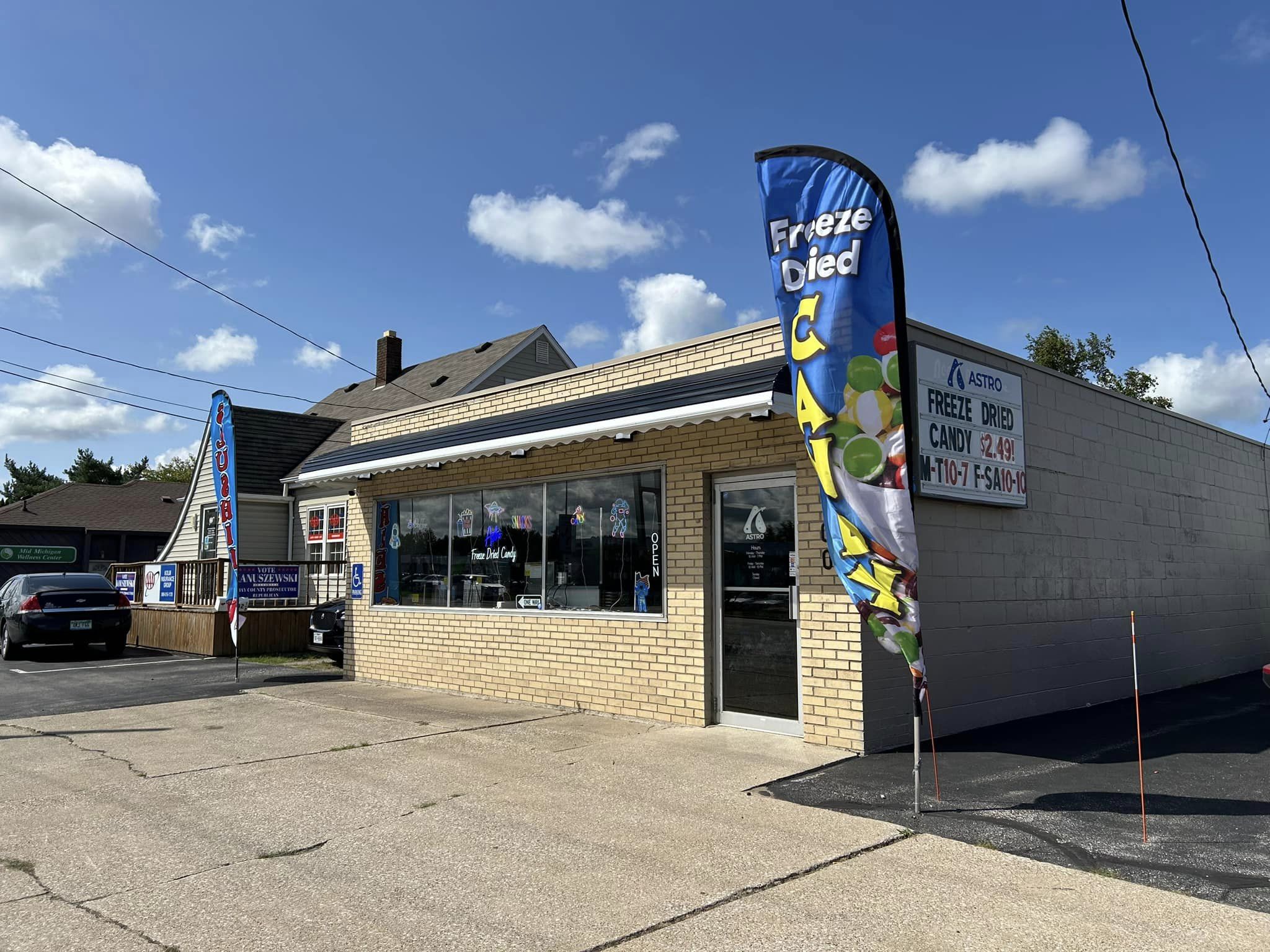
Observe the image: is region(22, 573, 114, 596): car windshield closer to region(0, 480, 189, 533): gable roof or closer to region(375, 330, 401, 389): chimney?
region(375, 330, 401, 389): chimney

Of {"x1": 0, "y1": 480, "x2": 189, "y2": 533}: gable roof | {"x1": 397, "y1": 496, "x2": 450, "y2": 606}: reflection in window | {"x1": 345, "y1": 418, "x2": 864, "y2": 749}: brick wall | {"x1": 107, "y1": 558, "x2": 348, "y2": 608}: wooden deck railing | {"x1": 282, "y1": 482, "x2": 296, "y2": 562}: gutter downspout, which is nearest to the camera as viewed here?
{"x1": 345, "y1": 418, "x2": 864, "y2": 749}: brick wall

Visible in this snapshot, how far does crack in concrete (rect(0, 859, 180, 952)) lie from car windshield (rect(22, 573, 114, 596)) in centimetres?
1463

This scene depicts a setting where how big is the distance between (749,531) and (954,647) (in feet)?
7.29

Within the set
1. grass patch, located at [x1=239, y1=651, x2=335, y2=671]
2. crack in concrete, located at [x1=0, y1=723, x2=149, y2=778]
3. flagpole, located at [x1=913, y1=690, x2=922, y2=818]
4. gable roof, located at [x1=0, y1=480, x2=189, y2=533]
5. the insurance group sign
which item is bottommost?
grass patch, located at [x1=239, y1=651, x2=335, y2=671]

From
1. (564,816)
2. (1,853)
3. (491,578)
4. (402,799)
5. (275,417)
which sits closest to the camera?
Answer: (1,853)

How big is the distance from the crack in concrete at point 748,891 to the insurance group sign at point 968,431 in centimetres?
355

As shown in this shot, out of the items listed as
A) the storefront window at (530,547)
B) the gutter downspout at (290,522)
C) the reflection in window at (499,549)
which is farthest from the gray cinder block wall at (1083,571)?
the gutter downspout at (290,522)

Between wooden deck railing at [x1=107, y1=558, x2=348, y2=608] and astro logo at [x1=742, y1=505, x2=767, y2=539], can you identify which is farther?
wooden deck railing at [x1=107, y1=558, x2=348, y2=608]

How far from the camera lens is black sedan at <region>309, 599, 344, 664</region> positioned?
1566cm

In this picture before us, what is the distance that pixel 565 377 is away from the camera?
425 inches

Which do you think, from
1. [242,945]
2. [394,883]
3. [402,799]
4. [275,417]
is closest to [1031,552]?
[402,799]

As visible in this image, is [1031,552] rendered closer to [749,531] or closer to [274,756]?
[749,531]

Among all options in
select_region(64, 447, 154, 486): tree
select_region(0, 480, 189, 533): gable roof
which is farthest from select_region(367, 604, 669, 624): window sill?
select_region(64, 447, 154, 486): tree

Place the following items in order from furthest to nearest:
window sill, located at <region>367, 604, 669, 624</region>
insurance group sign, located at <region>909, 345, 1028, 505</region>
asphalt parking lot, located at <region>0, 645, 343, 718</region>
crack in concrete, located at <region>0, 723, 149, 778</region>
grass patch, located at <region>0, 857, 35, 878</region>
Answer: asphalt parking lot, located at <region>0, 645, 343, 718</region>, window sill, located at <region>367, 604, 669, 624</region>, insurance group sign, located at <region>909, 345, 1028, 505</region>, crack in concrete, located at <region>0, 723, 149, 778</region>, grass patch, located at <region>0, 857, 35, 878</region>
